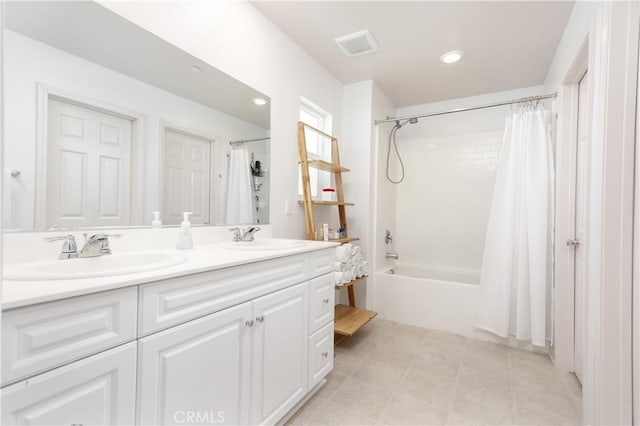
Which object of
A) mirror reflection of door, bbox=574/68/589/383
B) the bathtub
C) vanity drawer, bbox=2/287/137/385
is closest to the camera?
vanity drawer, bbox=2/287/137/385

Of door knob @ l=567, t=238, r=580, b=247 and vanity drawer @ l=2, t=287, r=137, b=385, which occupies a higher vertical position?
door knob @ l=567, t=238, r=580, b=247

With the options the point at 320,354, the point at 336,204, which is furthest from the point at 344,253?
the point at 320,354

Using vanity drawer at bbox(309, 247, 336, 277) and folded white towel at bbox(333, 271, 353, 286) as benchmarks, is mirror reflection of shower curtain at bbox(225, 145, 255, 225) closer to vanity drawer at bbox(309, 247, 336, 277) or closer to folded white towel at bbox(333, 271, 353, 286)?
vanity drawer at bbox(309, 247, 336, 277)

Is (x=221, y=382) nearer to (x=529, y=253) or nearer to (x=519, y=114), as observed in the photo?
(x=529, y=253)

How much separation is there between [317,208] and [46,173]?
5.77 feet

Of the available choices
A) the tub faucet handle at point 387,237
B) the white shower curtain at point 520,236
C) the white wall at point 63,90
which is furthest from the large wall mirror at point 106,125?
the white shower curtain at point 520,236

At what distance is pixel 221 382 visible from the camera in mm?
1010

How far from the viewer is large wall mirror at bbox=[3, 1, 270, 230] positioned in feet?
3.13

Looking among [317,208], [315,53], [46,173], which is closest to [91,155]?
[46,173]

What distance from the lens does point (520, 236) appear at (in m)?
2.19

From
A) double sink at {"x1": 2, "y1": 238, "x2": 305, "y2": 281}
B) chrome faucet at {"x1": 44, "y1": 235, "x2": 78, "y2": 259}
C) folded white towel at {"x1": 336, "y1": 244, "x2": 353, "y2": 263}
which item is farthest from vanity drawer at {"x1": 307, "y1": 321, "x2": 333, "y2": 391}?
chrome faucet at {"x1": 44, "y1": 235, "x2": 78, "y2": 259}

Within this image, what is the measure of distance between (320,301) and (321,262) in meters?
0.21

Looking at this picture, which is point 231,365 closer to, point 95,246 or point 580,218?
point 95,246

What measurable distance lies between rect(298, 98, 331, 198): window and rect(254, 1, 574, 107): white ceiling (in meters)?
0.41
